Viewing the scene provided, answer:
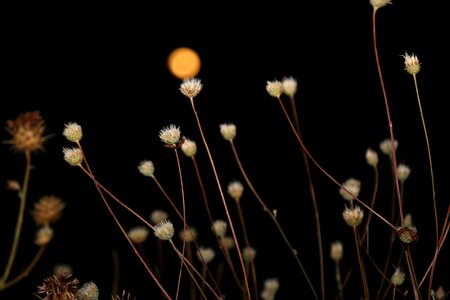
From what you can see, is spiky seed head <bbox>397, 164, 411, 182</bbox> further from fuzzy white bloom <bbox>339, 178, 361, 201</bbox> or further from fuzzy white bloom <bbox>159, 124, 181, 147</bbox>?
fuzzy white bloom <bbox>159, 124, 181, 147</bbox>

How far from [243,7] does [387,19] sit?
66 cm

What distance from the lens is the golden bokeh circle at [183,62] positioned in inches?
97.7

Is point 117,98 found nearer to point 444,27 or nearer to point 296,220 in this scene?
point 296,220

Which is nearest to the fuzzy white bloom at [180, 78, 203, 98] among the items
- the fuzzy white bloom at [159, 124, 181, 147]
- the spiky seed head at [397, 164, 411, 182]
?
the fuzzy white bloom at [159, 124, 181, 147]

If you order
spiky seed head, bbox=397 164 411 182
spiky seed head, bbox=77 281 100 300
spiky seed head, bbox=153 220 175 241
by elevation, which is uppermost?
spiky seed head, bbox=397 164 411 182

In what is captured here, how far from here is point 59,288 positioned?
604 mm

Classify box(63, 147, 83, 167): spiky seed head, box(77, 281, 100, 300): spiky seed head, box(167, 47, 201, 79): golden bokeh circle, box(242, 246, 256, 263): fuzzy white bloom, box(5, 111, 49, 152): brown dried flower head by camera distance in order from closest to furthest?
box(5, 111, 49, 152): brown dried flower head, box(77, 281, 100, 300): spiky seed head, box(63, 147, 83, 167): spiky seed head, box(242, 246, 256, 263): fuzzy white bloom, box(167, 47, 201, 79): golden bokeh circle

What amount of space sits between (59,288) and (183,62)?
77.3 inches

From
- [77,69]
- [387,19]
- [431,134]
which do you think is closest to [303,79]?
[387,19]

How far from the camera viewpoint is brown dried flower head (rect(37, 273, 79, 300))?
0.60 metres

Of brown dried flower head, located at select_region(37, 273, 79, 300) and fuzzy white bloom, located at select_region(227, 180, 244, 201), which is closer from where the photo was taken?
brown dried flower head, located at select_region(37, 273, 79, 300)

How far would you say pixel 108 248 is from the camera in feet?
7.65

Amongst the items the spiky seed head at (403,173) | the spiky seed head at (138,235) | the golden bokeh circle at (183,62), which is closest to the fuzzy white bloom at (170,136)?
the spiky seed head at (138,235)

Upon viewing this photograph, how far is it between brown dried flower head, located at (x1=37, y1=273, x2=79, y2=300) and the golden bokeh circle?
1.92 metres
